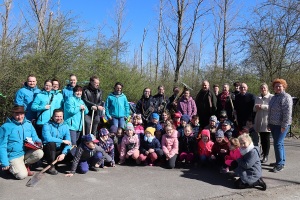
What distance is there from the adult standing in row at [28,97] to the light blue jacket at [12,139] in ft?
2.55

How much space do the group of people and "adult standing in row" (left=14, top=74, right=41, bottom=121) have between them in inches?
0.8

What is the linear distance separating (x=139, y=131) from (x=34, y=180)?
2628mm

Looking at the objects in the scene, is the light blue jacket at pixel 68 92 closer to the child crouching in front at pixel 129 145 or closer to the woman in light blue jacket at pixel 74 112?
the woman in light blue jacket at pixel 74 112

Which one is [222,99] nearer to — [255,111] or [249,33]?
[255,111]

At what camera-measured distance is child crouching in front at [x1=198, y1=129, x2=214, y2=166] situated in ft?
20.7

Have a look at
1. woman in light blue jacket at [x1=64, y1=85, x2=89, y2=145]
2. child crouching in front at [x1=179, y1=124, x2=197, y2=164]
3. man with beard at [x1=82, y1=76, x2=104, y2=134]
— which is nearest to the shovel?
woman in light blue jacket at [x1=64, y1=85, x2=89, y2=145]

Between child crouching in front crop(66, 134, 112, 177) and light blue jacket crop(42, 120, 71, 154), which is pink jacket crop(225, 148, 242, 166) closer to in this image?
child crouching in front crop(66, 134, 112, 177)

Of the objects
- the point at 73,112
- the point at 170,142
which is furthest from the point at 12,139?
the point at 170,142

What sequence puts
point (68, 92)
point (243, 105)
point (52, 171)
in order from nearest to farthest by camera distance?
1. point (52, 171)
2. point (68, 92)
3. point (243, 105)

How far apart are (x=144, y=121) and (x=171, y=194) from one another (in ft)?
10.7

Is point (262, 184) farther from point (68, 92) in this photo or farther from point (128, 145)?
point (68, 92)

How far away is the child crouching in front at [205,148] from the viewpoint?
6309 mm

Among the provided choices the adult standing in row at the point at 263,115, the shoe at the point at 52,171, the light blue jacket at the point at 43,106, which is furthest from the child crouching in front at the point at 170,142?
the light blue jacket at the point at 43,106

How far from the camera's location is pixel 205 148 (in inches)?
251
